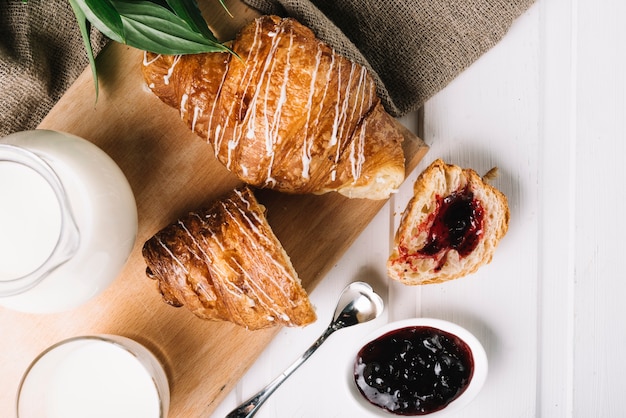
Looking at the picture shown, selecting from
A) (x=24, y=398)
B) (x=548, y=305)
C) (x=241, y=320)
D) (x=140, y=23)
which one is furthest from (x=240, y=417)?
(x=140, y=23)

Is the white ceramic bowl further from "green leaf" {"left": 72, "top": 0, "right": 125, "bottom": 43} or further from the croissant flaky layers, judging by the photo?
"green leaf" {"left": 72, "top": 0, "right": 125, "bottom": 43}

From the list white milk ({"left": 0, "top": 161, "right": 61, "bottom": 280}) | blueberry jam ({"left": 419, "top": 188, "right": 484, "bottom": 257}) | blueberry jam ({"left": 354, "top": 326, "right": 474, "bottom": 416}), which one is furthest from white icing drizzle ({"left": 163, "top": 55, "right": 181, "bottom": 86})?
blueberry jam ({"left": 354, "top": 326, "right": 474, "bottom": 416})

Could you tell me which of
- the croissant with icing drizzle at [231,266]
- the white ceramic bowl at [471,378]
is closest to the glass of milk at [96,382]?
the croissant with icing drizzle at [231,266]

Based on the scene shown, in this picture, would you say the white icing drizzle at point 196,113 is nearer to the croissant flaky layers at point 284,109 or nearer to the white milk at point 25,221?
the croissant flaky layers at point 284,109

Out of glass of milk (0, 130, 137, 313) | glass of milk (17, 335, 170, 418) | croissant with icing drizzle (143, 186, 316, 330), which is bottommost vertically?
glass of milk (17, 335, 170, 418)

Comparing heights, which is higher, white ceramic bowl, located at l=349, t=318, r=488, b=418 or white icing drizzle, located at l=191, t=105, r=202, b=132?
white icing drizzle, located at l=191, t=105, r=202, b=132
